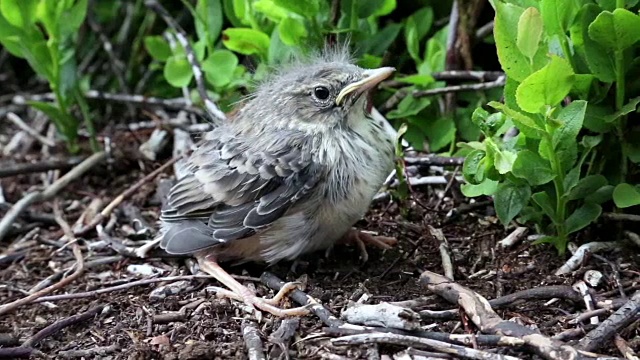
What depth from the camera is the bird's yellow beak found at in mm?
2572

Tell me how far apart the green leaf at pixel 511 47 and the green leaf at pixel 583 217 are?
1.65ft

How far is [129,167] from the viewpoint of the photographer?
3.70 m

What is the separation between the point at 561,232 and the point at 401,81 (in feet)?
3.27

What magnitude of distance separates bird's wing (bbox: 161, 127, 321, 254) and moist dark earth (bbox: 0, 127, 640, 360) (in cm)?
17

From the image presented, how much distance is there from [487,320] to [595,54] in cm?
81

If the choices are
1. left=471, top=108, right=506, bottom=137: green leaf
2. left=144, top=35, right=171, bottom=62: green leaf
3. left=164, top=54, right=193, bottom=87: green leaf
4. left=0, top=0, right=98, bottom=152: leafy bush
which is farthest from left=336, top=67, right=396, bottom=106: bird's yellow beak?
left=0, top=0, right=98, bottom=152: leafy bush

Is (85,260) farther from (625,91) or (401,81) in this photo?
(625,91)

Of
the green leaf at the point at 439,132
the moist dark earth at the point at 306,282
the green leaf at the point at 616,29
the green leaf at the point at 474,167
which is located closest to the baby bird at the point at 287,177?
the moist dark earth at the point at 306,282

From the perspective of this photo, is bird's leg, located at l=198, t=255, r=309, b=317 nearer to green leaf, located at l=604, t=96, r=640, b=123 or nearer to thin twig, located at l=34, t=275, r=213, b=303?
thin twig, located at l=34, t=275, r=213, b=303

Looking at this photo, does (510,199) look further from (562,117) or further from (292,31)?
(292,31)

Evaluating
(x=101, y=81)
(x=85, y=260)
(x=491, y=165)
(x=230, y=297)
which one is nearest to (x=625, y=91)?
(x=491, y=165)

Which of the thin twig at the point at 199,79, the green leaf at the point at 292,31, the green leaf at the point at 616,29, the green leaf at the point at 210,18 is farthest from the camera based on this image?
the green leaf at the point at 210,18

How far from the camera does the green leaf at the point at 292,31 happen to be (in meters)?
2.91

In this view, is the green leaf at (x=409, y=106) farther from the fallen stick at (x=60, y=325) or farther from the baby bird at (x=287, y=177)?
the fallen stick at (x=60, y=325)
